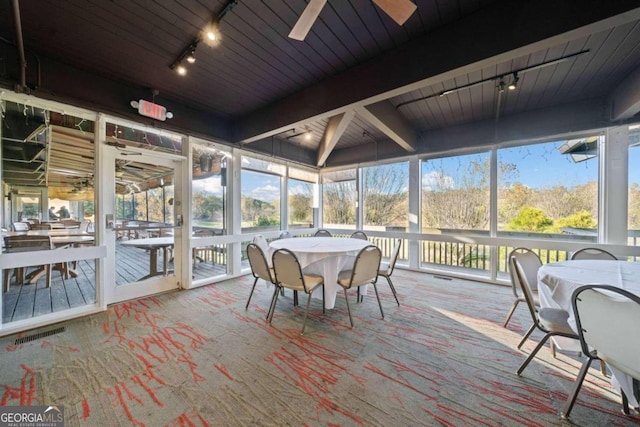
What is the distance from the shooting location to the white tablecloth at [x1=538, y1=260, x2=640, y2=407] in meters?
Result: 1.49

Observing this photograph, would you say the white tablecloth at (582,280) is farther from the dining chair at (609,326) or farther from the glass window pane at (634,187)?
the glass window pane at (634,187)

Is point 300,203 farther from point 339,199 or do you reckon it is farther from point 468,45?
point 468,45

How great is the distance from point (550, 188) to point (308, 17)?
4552mm

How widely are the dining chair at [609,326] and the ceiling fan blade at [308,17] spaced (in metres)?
2.37

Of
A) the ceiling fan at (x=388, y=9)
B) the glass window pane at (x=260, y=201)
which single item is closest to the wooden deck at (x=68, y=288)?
the glass window pane at (x=260, y=201)

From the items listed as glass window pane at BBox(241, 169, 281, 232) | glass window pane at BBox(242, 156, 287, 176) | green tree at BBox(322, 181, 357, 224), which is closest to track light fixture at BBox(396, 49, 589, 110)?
green tree at BBox(322, 181, 357, 224)

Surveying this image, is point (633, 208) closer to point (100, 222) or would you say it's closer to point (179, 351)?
point (179, 351)

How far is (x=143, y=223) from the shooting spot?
3473 mm

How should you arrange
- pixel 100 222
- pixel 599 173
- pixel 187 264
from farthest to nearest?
pixel 187 264 < pixel 599 173 < pixel 100 222

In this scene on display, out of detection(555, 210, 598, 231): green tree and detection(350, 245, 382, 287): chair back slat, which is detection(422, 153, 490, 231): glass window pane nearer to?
detection(555, 210, 598, 231): green tree

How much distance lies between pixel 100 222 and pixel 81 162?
151 centimetres

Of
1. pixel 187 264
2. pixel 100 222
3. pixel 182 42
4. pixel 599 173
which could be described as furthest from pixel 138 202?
pixel 599 173

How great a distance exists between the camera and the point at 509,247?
3961mm

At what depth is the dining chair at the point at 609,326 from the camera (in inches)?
46.8
